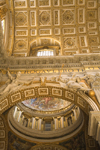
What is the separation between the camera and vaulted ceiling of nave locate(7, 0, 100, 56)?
1612 cm

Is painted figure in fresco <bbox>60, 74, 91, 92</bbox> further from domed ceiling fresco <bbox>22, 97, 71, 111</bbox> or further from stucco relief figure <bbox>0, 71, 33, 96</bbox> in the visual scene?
domed ceiling fresco <bbox>22, 97, 71, 111</bbox>

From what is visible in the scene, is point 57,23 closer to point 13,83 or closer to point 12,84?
point 13,83

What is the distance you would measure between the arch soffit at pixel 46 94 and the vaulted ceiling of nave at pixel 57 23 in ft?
19.6

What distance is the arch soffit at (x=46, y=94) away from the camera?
9773 millimetres

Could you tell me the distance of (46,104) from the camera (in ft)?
60.0

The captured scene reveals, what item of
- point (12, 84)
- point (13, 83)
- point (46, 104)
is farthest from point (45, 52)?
point (12, 84)

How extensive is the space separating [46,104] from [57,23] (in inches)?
332

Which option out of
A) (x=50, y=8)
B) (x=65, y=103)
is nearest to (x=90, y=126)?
(x=65, y=103)

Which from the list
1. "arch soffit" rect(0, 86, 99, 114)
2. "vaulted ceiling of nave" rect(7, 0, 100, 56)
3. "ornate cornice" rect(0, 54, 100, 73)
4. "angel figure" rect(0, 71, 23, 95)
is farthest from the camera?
"vaulted ceiling of nave" rect(7, 0, 100, 56)

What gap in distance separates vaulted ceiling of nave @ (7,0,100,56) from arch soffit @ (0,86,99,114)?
5967 mm

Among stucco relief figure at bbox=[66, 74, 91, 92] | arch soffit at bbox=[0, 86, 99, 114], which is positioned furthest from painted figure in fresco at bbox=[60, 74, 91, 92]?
arch soffit at bbox=[0, 86, 99, 114]

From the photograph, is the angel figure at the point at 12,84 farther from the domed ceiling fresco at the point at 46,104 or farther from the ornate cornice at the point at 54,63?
the domed ceiling fresco at the point at 46,104

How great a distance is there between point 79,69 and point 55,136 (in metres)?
6.77

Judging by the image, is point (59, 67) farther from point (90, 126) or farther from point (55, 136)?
point (55, 136)
